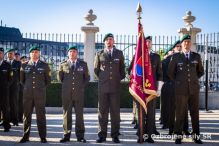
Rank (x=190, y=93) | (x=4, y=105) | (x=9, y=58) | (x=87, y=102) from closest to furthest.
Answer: (x=190, y=93) < (x=4, y=105) < (x=9, y=58) < (x=87, y=102)

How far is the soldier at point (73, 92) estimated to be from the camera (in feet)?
26.3

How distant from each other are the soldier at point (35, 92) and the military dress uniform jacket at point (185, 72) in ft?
9.25

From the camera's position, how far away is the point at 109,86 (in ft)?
26.2

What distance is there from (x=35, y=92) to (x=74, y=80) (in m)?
0.88

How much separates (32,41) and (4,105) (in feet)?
22.5

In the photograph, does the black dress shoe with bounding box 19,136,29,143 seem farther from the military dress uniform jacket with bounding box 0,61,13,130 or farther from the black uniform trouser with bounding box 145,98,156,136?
the black uniform trouser with bounding box 145,98,156,136

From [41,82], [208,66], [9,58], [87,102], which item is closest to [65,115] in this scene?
[41,82]

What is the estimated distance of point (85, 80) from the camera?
325 inches

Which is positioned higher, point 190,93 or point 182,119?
point 190,93

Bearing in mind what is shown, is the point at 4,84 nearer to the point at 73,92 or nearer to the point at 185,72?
the point at 73,92

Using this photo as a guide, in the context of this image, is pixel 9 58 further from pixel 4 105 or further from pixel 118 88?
pixel 118 88

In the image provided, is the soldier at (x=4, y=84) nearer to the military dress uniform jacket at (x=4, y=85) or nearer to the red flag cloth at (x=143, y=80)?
the military dress uniform jacket at (x=4, y=85)

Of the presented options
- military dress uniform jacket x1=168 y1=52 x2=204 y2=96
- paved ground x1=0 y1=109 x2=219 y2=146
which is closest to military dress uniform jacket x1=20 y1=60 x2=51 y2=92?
paved ground x1=0 y1=109 x2=219 y2=146

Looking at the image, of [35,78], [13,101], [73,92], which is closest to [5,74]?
[13,101]
